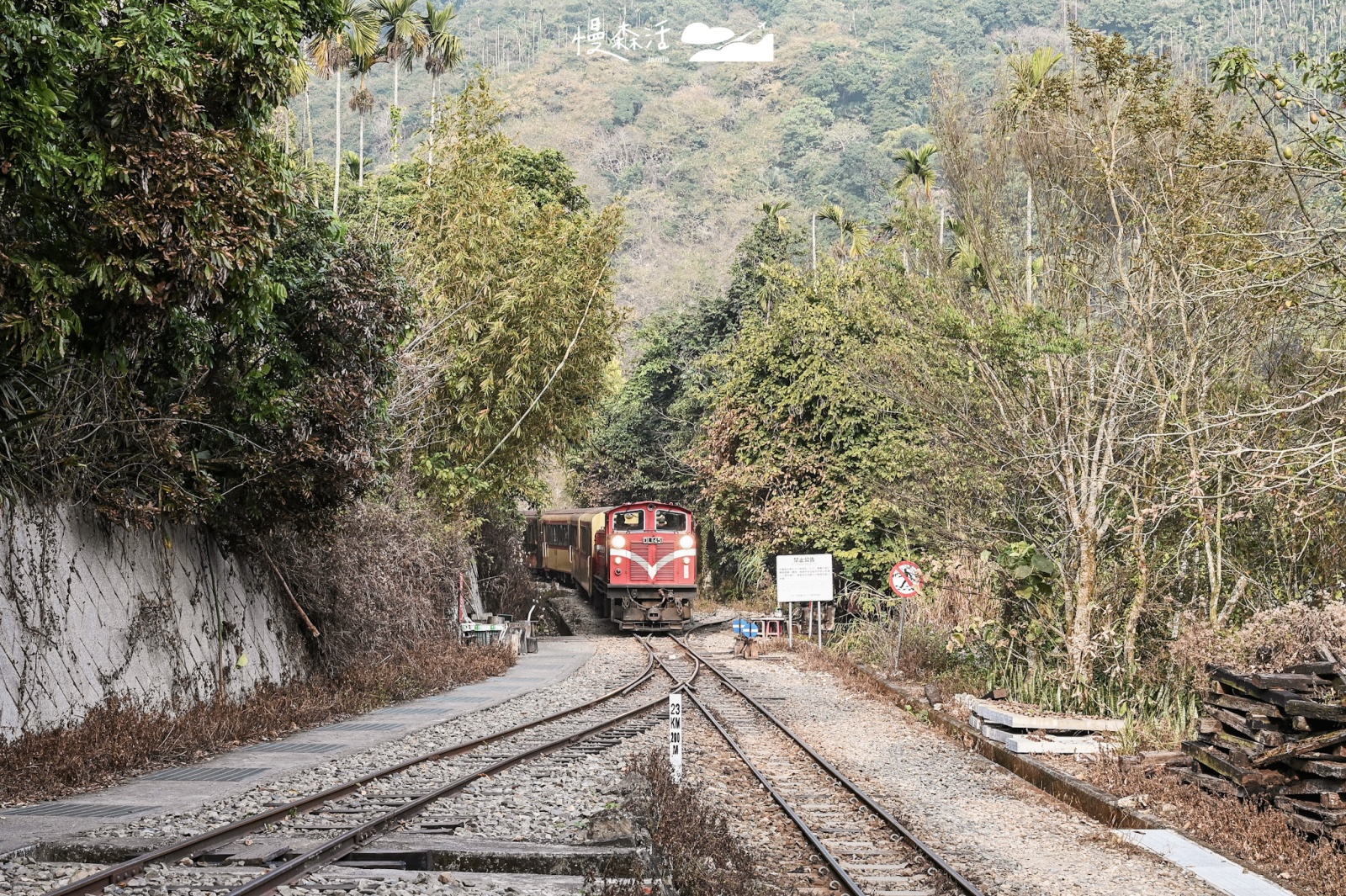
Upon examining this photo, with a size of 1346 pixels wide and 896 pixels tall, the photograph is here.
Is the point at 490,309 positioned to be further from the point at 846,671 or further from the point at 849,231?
the point at 849,231

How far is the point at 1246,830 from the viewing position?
930 centimetres

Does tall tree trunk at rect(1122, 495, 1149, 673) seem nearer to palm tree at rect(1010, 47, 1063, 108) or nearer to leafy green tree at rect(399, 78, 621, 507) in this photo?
palm tree at rect(1010, 47, 1063, 108)

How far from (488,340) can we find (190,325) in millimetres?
12307

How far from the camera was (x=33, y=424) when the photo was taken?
1023 centimetres

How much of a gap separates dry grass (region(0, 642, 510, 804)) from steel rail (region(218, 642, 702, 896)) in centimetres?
281

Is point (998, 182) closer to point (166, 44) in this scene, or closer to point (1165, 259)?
point (1165, 259)

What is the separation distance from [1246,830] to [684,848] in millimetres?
4353

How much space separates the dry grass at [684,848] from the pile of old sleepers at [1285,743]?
415 cm

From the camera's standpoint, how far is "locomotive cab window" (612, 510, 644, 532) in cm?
3216

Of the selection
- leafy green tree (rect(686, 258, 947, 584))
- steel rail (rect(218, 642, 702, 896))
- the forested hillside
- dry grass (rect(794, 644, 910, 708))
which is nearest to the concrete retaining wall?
steel rail (rect(218, 642, 702, 896))

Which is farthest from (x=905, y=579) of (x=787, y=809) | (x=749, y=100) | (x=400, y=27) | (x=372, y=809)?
(x=749, y=100)

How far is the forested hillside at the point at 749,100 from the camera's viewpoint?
10738cm

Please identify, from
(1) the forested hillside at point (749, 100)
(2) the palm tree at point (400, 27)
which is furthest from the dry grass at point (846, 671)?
(1) the forested hillside at point (749, 100)

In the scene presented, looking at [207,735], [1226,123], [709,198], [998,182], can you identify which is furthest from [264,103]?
[709,198]
